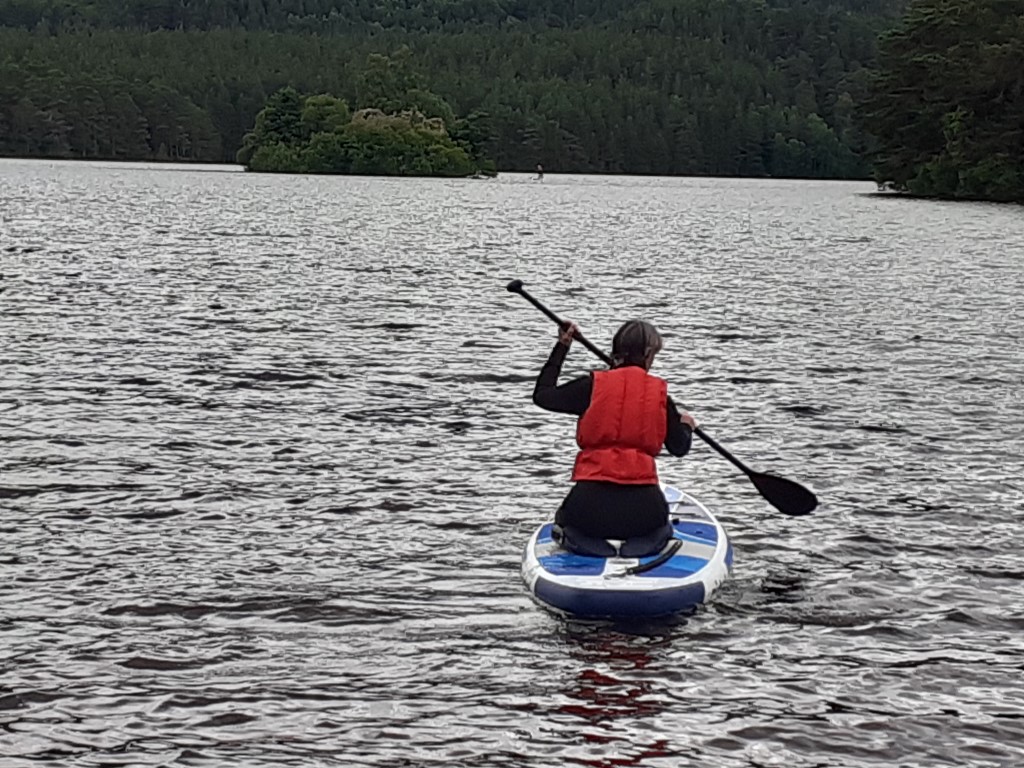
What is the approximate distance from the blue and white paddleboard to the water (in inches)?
7.7

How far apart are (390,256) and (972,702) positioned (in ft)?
152

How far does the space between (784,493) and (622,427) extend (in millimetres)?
3351

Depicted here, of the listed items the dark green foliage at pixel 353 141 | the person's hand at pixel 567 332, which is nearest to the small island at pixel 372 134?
the dark green foliage at pixel 353 141

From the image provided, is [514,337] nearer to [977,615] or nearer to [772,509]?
[772,509]

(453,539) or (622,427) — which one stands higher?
(622,427)

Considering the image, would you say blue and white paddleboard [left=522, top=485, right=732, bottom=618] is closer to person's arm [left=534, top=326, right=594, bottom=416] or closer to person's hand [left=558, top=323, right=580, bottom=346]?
person's arm [left=534, top=326, right=594, bottom=416]

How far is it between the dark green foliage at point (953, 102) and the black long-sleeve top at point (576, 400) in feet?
283

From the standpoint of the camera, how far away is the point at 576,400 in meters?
13.9

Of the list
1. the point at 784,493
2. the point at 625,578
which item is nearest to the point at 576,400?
the point at 625,578

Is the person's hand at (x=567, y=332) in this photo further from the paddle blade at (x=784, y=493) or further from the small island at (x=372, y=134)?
the small island at (x=372, y=134)

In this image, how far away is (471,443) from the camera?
2106cm

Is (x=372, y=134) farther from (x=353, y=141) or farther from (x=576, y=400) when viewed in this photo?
(x=576, y=400)

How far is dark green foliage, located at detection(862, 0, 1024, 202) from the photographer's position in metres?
97.3

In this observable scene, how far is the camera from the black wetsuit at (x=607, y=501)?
44.8 feet
